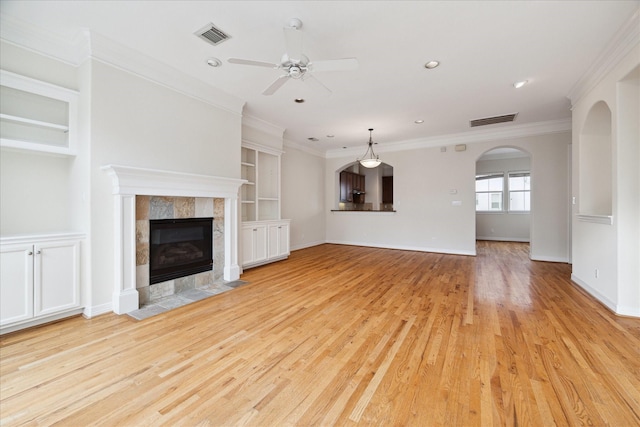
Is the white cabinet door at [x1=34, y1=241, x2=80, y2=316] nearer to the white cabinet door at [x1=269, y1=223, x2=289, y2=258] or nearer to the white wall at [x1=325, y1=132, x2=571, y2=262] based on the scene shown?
the white cabinet door at [x1=269, y1=223, x2=289, y2=258]

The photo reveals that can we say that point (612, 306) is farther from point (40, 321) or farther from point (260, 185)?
point (40, 321)

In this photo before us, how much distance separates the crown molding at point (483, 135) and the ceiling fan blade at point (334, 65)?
4850 millimetres

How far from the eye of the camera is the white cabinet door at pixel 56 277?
8.20 feet

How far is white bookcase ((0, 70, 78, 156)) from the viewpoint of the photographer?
2.53 m

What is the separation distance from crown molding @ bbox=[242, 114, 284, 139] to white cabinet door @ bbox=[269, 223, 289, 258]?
1.96 meters

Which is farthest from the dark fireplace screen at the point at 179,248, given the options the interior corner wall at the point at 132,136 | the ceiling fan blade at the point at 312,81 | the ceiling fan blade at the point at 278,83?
the ceiling fan blade at the point at 312,81

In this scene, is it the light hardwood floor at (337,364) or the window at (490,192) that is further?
the window at (490,192)

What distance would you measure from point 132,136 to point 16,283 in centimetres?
178

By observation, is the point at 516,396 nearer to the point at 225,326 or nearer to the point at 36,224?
the point at 225,326

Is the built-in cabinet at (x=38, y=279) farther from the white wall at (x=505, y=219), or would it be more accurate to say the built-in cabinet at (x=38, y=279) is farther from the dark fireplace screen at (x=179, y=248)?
the white wall at (x=505, y=219)

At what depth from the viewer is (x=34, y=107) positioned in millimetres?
2729

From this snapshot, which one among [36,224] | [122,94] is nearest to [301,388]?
[36,224]

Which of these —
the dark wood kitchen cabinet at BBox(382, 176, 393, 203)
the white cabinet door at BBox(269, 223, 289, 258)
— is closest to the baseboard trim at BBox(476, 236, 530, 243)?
the dark wood kitchen cabinet at BBox(382, 176, 393, 203)

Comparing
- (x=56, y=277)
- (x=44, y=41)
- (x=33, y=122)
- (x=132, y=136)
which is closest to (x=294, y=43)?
(x=132, y=136)
